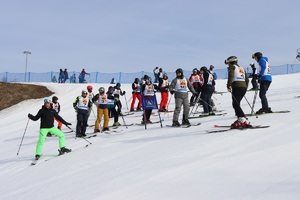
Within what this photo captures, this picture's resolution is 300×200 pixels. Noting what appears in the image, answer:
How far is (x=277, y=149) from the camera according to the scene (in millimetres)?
6785

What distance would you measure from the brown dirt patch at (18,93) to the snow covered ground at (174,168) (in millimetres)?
23616

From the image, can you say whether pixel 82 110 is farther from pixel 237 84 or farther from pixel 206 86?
pixel 237 84

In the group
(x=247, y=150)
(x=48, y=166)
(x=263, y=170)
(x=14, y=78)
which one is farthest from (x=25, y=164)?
(x=14, y=78)

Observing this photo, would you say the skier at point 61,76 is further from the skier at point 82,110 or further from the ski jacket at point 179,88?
the ski jacket at point 179,88

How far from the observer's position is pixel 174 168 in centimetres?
642

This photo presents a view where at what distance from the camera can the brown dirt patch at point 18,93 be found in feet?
111

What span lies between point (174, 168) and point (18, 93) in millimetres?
32434

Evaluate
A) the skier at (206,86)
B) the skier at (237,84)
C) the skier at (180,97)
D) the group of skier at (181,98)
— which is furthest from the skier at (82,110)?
the skier at (237,84)

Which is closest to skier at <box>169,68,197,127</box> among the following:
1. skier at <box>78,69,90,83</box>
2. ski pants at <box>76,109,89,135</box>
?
ski pants at <box>76,109,89,135</box>

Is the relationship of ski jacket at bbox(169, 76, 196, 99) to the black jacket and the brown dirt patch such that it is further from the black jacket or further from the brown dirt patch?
the brown dirt patch

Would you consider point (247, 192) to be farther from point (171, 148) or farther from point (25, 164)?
point (25, 164)

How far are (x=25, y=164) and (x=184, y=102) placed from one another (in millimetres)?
5394

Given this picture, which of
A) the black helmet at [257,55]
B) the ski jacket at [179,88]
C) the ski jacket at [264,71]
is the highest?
the black helmet at [257,55]

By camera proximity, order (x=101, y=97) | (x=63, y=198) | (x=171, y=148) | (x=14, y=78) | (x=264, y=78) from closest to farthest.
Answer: (x=63, y=198) → (x=171, y=148) → (x=264, y=78) → (x=101, y=97) → (x=14, y=78)
